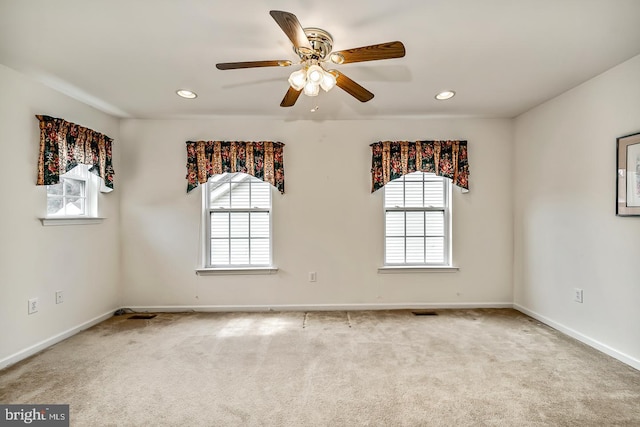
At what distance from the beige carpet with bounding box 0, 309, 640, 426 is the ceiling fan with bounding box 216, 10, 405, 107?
2.01 meters

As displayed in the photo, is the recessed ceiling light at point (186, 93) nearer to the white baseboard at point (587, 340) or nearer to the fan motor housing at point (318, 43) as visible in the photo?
the fan motor housing at point (318, 43)

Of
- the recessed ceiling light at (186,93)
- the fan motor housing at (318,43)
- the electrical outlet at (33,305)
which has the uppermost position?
the recessed ceiling light at (186,93)

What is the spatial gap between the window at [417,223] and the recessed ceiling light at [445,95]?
1.04m

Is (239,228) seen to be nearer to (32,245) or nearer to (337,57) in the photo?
(32,245)

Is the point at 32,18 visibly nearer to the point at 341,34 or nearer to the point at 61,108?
the point at 61,108

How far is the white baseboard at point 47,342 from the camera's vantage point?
7.66 ft

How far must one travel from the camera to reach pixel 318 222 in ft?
12.0

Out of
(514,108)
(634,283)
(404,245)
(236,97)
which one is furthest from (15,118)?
(634,283)

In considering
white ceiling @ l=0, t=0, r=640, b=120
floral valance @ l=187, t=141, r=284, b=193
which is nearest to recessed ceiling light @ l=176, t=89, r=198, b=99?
white ceiling @ l=0, t=0, r=640, b=120

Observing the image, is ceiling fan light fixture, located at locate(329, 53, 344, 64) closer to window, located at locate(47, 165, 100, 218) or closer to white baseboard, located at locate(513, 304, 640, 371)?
window, located at locate(47, 165, 100, 218)

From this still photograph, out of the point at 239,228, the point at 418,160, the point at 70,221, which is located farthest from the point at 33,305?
the point at 418,160

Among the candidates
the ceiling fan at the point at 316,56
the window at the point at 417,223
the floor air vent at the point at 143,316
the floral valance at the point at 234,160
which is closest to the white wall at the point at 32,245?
the floor air vent at the point at 143,316

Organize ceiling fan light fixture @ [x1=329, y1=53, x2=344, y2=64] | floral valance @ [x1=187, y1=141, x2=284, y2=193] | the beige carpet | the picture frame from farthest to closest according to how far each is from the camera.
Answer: floral valance @ [x1=187, y1=141, x2=284, y2=193] < the picture frame < the beige carpet < ceiling fan light fixture @ [x1=329, y1=53, x2=344, y2=64]

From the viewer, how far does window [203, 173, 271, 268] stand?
12.1 ft
